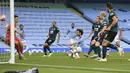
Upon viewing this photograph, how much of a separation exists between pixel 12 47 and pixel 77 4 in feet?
67.0

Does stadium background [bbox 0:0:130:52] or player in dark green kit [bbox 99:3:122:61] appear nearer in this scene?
player in dark green kit [bbox 99:3:122:61]

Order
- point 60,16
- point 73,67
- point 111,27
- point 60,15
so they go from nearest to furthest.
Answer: point 73,67, point 111,27, point 60,16, point 60,15

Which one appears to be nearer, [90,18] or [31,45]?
[31,45]

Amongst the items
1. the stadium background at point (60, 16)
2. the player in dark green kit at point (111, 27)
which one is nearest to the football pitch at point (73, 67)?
the player in dark green kit at point (111, 27)

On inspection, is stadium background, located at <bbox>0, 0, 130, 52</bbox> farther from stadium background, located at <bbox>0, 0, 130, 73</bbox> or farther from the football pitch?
the football pitch

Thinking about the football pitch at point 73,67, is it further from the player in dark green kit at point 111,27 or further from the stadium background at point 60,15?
the stadium background at point 60,15

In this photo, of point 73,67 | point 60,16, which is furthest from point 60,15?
point 73,67

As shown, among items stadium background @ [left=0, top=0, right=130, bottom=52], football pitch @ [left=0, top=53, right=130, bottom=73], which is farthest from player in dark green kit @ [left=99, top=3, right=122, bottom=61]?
stadium background @ [left=0, top=0, right=130, bottom=52]

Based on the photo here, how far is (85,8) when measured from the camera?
32531mm

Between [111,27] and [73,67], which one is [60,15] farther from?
[73,67]

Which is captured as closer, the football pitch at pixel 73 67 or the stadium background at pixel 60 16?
the football pitch at pixel 73 67

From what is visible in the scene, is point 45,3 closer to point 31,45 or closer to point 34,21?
point 34,21

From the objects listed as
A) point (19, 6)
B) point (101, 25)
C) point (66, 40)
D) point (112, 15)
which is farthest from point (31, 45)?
point (112, 15)

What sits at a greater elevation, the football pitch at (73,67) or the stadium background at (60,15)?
the stadium background at (60,15)
